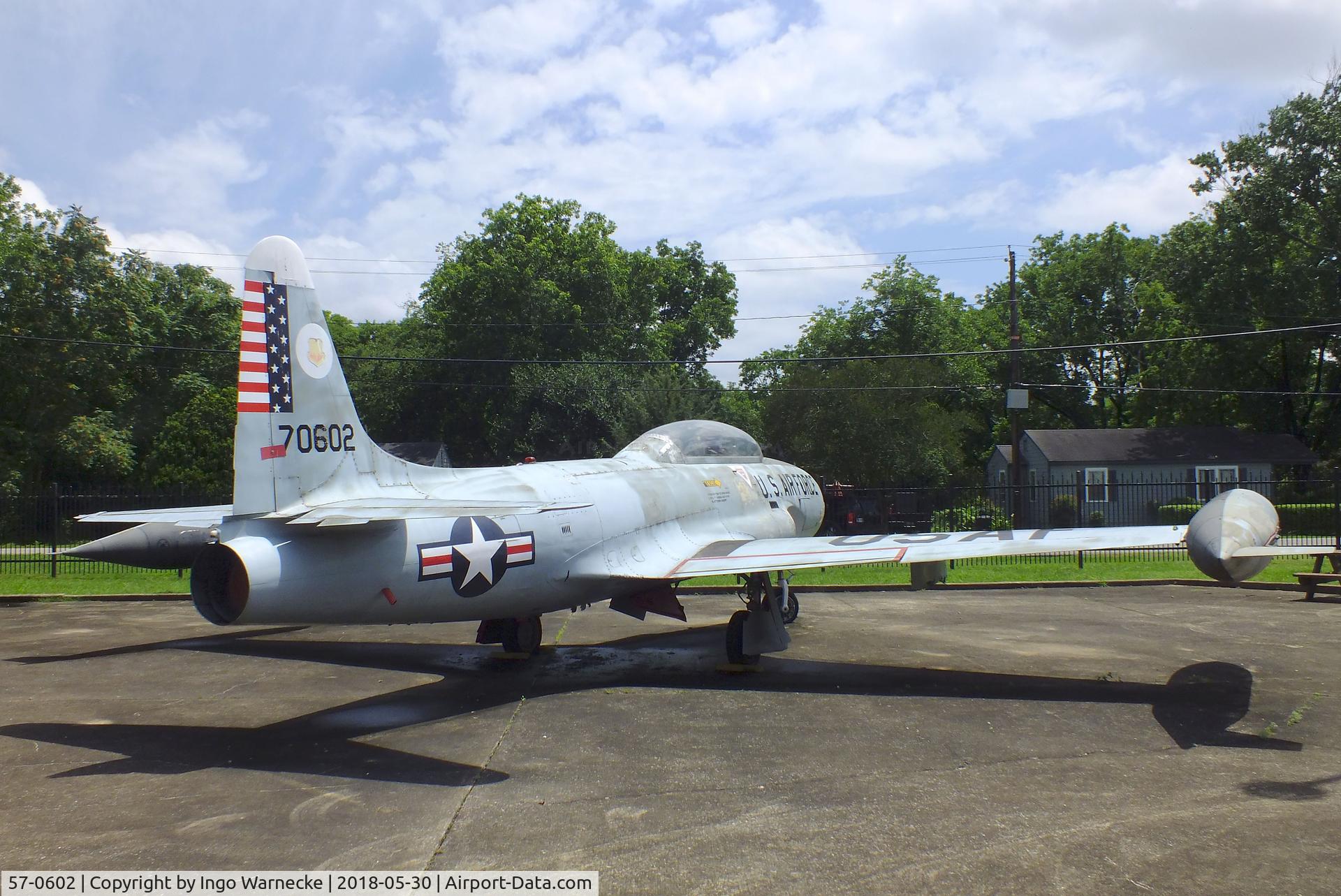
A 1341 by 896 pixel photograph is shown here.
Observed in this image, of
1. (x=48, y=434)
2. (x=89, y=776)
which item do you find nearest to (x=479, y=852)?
(x=89, y=776)

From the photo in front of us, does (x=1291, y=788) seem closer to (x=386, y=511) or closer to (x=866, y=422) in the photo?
(x=386, y=511)

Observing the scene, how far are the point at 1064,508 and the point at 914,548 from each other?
29028mm

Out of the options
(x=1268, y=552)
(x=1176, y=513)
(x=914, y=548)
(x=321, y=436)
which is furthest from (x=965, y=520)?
(x=321, y=436)

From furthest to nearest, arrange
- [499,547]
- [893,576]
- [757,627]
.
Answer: [893,576], [757,627], [499,547]

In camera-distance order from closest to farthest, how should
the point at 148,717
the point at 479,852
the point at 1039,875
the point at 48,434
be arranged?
the point at 1039,875
the point at 479,852
the point at 148,717
the point at 48,434

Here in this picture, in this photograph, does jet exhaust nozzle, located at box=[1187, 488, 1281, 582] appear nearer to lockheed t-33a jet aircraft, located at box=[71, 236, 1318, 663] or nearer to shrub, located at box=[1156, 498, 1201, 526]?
lockheed t-33a jet aircraft, located at box=[71, 236, 1318, 663]

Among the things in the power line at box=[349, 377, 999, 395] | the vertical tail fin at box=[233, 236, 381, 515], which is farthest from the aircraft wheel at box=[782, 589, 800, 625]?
the power line at box=[349, 377, 999, 395]

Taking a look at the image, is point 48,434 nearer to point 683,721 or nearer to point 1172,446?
point 683,721

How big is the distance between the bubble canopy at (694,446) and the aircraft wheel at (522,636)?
8.45 feet

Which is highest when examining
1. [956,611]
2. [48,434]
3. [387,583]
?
[48,434]

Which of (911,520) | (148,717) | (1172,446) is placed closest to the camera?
(148,717)

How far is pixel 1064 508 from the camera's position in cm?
3641

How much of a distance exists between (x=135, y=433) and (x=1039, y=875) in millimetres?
46429

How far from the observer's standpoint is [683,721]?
8.37 metres
